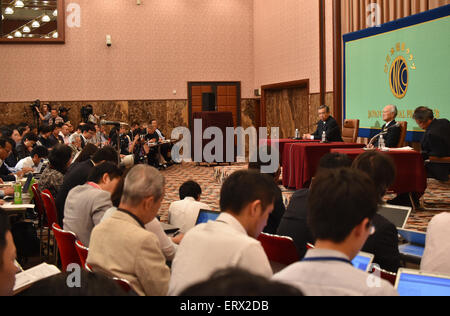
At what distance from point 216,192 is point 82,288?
8.42m

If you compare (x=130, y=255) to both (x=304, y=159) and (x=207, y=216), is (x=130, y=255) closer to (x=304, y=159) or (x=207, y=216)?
(x=207, y=216)

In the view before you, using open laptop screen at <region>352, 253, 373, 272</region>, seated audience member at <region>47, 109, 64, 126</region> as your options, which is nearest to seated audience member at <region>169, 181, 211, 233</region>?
open laptop screen at <region>352, 253, 373, 272</region>

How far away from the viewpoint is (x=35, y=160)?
22.6 feet

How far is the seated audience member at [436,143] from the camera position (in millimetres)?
6824

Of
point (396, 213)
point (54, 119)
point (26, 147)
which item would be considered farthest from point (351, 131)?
point (54, 119)

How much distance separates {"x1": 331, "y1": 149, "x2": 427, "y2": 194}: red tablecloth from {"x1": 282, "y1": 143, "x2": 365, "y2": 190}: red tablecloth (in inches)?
58.1

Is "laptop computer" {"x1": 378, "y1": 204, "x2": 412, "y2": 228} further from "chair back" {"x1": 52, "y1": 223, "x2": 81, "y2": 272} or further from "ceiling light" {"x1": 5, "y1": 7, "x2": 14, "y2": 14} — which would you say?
"ceiling light" {"x1": 5, "y1": 7, "x2": 14, "y2": 14}

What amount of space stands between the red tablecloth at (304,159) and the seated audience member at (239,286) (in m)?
7.52

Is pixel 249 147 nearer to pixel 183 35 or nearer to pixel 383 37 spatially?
pixel 183 35

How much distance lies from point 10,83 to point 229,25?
6.58 m

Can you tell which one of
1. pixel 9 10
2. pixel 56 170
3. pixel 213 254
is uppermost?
pixel 9 10

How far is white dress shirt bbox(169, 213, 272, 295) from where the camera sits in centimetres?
176
